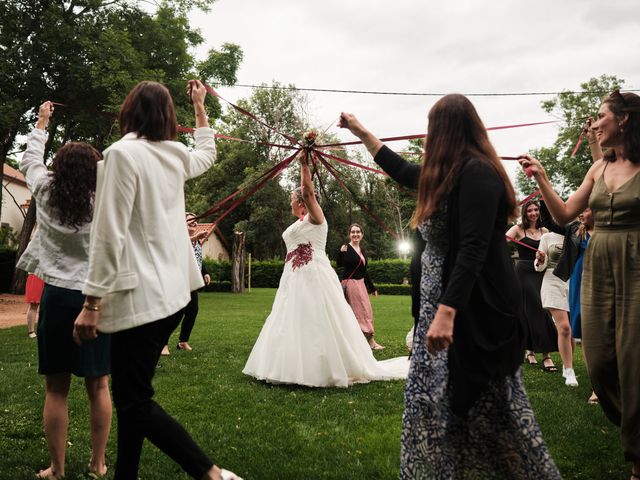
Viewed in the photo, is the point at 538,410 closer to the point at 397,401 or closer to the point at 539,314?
the point at 397,401

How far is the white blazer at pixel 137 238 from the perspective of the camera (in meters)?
2.61

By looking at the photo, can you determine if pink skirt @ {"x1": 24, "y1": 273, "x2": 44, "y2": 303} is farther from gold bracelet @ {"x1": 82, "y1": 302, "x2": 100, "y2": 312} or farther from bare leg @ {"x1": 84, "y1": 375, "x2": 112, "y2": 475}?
gold bracelet @ {"x1": 82, "y1": 302, "x2": 100, "y2": 312}

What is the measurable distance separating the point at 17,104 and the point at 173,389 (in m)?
17.0

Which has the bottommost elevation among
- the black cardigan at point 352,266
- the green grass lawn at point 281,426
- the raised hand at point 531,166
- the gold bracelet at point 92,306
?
the green grass lawn at point 281,426

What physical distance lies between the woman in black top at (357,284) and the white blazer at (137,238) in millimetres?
7604

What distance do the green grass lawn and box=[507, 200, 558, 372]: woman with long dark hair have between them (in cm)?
41

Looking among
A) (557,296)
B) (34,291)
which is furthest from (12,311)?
(557,296)

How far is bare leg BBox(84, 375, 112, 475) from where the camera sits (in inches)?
141

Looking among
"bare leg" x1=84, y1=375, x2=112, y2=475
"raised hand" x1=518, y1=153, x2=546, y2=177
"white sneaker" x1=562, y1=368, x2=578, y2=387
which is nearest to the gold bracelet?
"bare leg" x1=84, y1=375, x2=112, y2=475

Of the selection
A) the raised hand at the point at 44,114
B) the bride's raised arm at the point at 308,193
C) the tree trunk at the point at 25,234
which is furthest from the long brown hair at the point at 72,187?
the tree trunk at the point at 25,234

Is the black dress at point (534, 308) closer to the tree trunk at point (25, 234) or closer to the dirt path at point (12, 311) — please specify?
the dirt path at point (12, 311)

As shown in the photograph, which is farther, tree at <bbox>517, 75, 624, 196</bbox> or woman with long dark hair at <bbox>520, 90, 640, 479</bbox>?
tree at <bbox>517, 75, 624, 196</bbox>

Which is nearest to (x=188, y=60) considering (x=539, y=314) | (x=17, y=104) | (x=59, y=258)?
(x=17, y=104)

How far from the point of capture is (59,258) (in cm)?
350
